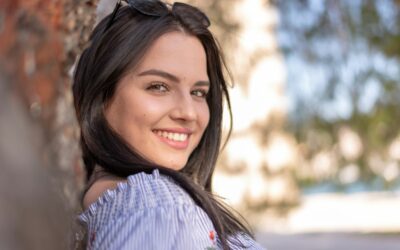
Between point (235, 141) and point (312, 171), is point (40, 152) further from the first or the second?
point (235, 141)

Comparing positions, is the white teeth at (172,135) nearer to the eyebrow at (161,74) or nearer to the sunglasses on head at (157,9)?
the eyebrow at (161,74)

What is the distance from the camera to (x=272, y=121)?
58.2ft

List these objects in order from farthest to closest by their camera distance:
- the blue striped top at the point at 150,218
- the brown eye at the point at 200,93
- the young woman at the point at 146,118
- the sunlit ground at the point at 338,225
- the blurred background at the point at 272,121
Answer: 1. the sunlit ground at the point at 338,225
2. the brown eye at the point at 200,93
3. the young woman at the point at 146,118
4. the blue striped top at the point at 150,218
5. the blurred background at the point at 272,121

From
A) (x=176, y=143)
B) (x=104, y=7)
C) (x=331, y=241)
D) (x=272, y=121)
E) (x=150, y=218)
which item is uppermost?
(x=272, y=121)

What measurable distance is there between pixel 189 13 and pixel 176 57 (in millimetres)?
183

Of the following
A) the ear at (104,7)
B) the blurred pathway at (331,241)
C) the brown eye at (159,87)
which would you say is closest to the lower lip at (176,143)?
the brown eye at (159,87)

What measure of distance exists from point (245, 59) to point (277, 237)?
3356mm

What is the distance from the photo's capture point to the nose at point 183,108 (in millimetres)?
1880

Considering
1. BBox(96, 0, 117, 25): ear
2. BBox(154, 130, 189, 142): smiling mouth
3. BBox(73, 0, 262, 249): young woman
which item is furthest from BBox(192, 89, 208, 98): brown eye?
BBox(96, 0, 117, 25): ear

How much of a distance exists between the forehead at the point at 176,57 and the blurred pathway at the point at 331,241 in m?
10.1

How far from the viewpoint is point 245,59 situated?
13.8 m

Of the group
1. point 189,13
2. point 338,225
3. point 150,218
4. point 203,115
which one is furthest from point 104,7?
point 338,225

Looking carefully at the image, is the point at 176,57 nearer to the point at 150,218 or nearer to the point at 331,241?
the point at 150,218

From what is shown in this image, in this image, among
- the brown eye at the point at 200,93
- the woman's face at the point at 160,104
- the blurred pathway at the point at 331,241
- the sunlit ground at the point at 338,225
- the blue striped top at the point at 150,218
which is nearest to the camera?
the blue striped top at the point at 150,218
